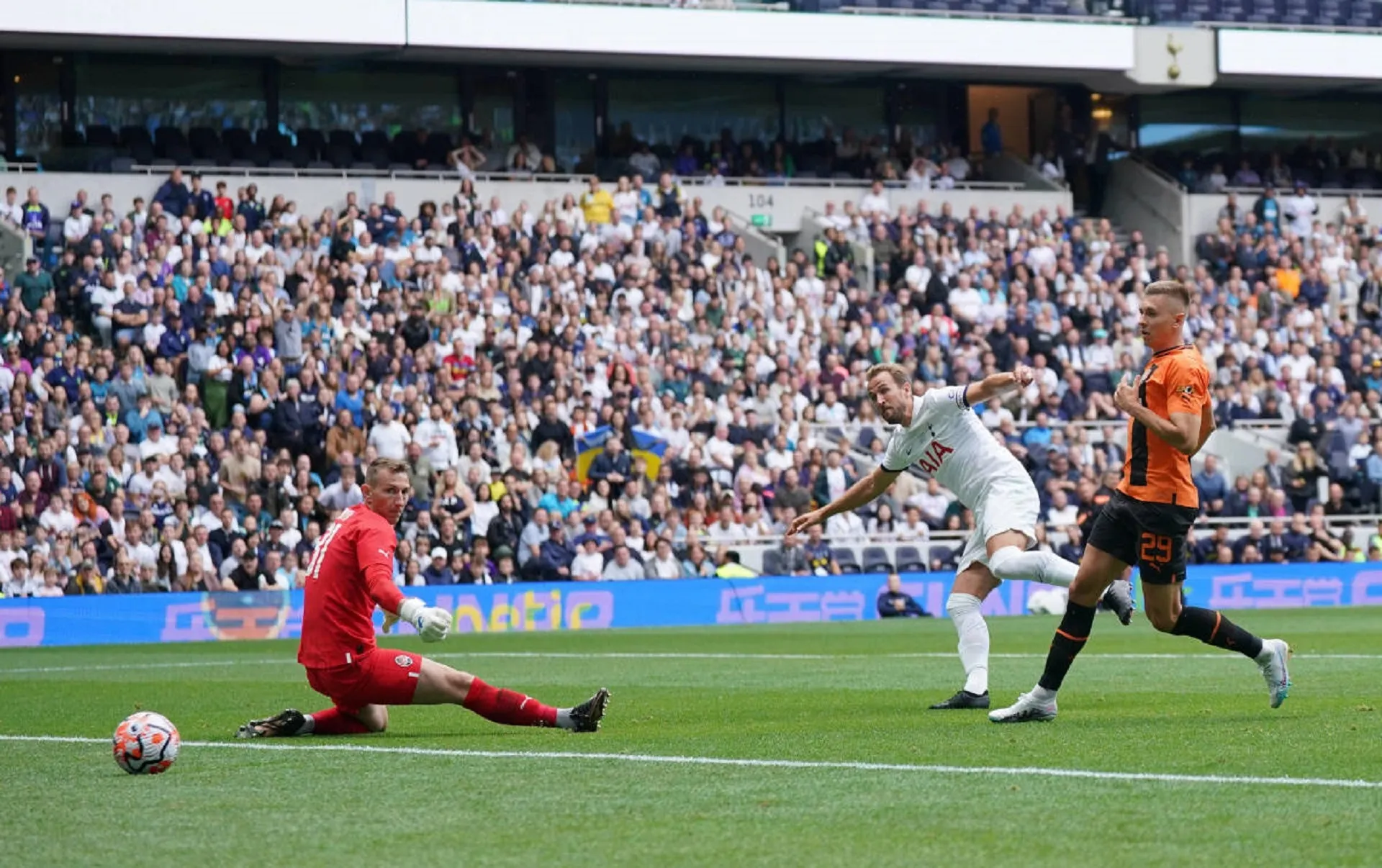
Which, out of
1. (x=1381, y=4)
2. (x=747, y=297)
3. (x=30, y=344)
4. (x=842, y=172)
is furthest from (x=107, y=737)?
(x=1381, y=4)

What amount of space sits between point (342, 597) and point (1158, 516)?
4.03 metres

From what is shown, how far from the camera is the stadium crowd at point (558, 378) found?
2558 cm

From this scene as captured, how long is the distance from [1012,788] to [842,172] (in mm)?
32856

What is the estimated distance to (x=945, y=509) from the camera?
97.6ft

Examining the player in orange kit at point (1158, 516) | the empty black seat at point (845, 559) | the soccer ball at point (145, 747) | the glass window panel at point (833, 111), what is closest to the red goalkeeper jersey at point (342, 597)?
the soccer ball at point (145, 747)

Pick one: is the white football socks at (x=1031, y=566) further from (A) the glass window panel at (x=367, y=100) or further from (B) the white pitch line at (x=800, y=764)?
(A) the glass window panel at (x=367, y=100)

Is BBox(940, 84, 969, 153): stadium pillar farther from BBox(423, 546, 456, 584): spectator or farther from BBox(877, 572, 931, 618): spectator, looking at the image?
BBox(423, 546, 456, 584): spectator

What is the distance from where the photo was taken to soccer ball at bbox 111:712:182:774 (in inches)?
348

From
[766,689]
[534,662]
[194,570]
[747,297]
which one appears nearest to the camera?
[766,689]

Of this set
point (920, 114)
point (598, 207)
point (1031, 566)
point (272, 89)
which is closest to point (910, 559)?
point (598, 207)

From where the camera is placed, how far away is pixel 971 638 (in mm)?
11906

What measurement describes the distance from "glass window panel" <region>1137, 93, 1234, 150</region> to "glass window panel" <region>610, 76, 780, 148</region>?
27.4 feet

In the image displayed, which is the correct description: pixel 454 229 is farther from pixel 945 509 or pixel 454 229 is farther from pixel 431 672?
pixel 431 672

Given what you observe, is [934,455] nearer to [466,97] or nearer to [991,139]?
[466,97]
